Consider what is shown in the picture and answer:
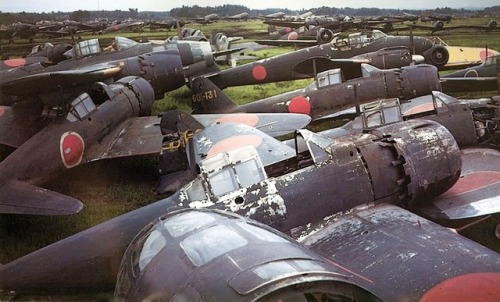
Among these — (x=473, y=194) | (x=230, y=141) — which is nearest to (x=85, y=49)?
(x=230, y=141)

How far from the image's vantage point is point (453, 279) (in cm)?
320

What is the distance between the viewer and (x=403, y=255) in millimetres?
3535

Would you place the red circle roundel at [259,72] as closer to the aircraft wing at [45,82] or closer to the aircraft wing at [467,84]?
the aircraft wing at [467,84]

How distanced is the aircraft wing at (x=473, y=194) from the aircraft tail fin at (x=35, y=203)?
3506 millimetres

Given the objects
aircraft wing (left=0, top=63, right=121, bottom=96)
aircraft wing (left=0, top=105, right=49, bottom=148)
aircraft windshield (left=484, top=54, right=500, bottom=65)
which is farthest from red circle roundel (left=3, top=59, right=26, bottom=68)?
aircraft windshield (left=484, top=54, right=500, bottom=65)

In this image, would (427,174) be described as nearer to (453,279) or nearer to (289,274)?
(453,279)

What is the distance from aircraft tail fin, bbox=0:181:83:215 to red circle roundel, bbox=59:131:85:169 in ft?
3.54

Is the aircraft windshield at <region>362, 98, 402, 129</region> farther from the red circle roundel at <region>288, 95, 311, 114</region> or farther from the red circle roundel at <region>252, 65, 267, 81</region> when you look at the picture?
the red circle roundel at <region>252, 65, 267, 81</region>

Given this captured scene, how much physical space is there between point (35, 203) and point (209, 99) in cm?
446

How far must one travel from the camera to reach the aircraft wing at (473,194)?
4.68 m

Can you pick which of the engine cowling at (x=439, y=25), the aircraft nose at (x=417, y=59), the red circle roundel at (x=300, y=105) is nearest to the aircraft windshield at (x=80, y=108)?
the red circle roundel at (x=300, y=105)

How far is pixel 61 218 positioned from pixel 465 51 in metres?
8.66

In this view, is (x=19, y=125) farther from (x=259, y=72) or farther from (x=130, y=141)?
(x=259, y=72)

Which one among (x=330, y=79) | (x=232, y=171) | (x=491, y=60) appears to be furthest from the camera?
(x=491, y=60)
